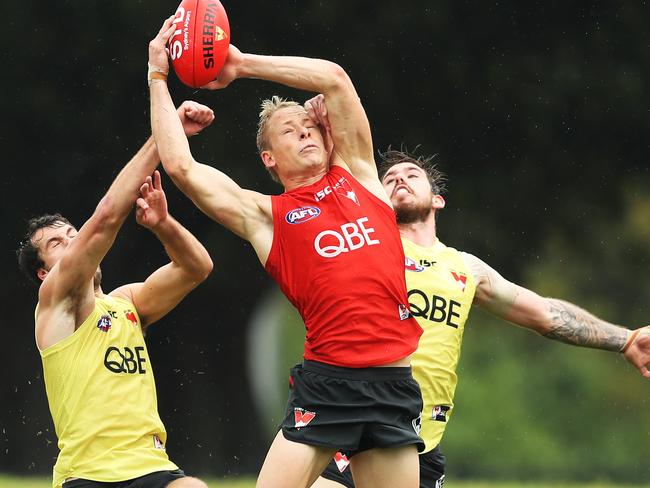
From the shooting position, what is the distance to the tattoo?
6227 mm

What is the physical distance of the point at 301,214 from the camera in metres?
5.02

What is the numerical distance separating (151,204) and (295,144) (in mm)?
896

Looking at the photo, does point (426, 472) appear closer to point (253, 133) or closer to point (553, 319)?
point (553, 319)

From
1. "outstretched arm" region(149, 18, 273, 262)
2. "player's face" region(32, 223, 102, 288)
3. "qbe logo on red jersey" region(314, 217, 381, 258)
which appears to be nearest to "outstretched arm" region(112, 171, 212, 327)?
"player's face" region(32, 223, 102, 288)

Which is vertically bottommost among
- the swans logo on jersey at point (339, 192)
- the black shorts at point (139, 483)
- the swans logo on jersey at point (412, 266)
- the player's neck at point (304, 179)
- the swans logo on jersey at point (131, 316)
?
the black shorts at point (139, 483)

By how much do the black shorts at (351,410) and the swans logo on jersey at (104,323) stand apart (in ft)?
Answer: 3.99

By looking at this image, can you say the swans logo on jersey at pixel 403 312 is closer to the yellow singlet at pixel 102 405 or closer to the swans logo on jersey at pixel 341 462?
the swans logo on jersey at pixel 341 462

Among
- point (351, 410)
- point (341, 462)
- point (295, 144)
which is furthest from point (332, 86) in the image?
point (341, 462)

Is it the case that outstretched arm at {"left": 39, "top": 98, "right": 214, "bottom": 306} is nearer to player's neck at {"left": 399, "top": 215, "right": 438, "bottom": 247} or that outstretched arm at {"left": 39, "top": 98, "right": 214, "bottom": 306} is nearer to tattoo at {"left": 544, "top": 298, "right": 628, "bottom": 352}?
player's neck at {"left": 399, "top": 215, "right": 438, "bottom": 247}

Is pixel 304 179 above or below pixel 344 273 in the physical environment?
above

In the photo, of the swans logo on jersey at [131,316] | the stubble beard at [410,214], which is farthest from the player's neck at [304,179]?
the swans logo on jersey at [131,316]

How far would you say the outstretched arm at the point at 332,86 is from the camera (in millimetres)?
5176

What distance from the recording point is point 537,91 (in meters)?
15.3

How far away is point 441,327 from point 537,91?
10065 millimetres
